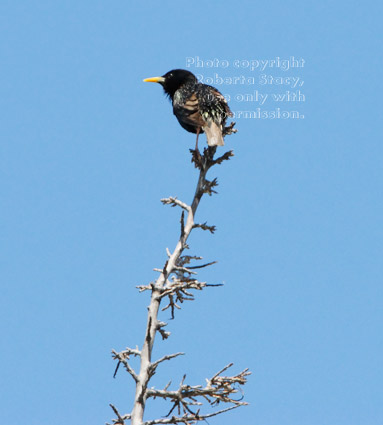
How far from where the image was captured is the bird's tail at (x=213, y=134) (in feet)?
27.2

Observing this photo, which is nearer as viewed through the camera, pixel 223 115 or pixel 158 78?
pixel 223 115

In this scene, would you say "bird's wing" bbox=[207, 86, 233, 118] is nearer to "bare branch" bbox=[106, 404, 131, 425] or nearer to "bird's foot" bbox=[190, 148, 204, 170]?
"bird's foot" bbox=[190, 148, 204, 170]

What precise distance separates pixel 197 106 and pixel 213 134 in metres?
1.15

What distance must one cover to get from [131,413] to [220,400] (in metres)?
0.91

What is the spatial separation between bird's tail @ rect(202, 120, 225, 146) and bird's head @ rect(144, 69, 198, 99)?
6.73 feet

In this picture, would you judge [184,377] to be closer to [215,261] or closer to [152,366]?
[152,366]

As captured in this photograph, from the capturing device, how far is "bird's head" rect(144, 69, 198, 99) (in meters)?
10.8

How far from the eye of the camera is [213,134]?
8.49 metres

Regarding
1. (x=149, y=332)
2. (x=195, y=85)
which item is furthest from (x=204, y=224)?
(x=195, y=85)

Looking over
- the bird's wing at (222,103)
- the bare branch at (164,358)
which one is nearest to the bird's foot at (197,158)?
the bird's wing at (222,103)

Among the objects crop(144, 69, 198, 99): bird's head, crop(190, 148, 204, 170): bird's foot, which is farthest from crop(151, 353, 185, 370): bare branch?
crop(144, 69, 198, 99): bird's head

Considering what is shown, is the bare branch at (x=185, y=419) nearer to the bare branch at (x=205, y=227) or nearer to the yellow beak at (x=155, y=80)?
the bare branch at (x=205, y=227)

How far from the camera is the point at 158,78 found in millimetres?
11109

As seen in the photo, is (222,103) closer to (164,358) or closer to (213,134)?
(213,134)
